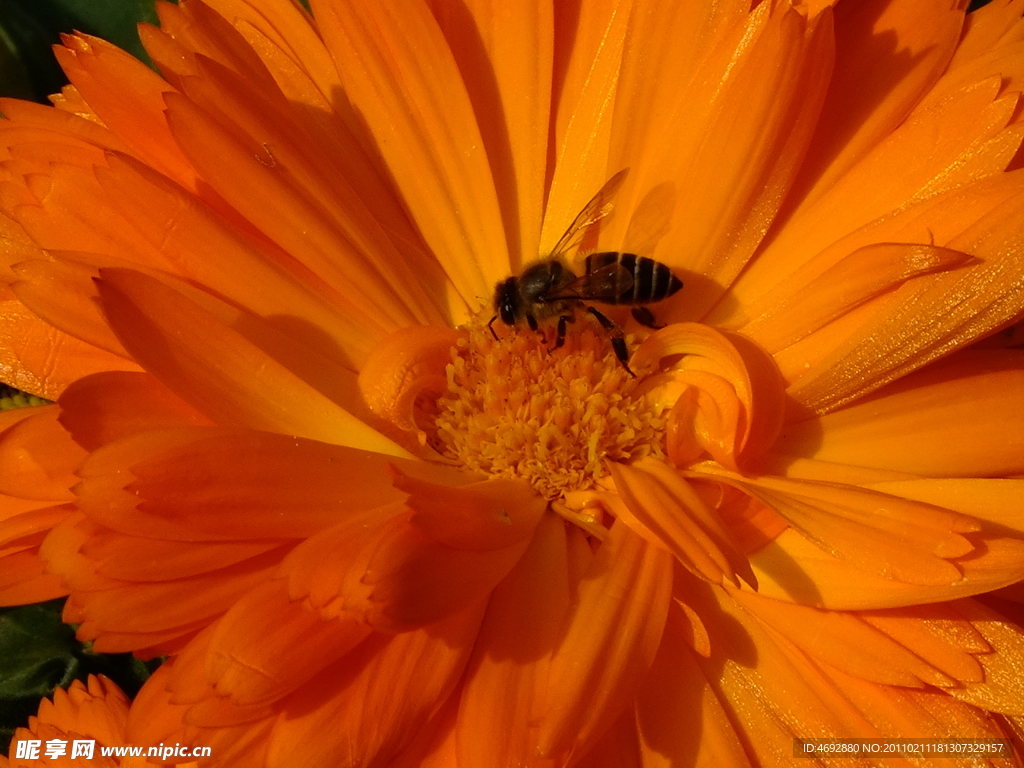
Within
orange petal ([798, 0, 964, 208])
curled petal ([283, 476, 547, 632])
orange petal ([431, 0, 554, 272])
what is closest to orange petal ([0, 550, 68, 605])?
curled petal ([283, 476, 547, 632])

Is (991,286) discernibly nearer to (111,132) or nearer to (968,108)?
(968,108)

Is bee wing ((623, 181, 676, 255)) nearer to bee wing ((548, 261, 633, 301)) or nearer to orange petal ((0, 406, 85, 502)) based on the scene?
bee wing ((548, 261, 633, 301))

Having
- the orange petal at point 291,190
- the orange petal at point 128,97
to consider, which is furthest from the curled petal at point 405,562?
the orange petal at point 128,97

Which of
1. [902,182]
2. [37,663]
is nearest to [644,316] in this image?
[902,182]

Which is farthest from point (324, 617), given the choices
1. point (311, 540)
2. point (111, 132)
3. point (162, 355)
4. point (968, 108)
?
point (968, 108)

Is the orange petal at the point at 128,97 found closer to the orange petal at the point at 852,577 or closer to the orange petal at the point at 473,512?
the orange petal at the point at 473,512

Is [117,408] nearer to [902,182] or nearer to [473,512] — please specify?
[473,512]

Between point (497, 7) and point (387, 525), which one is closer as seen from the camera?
point (387, 525)
